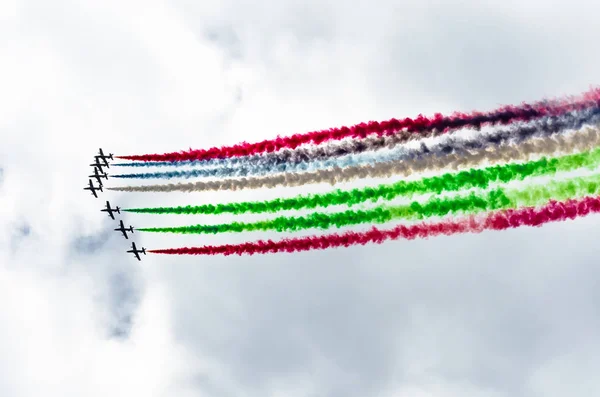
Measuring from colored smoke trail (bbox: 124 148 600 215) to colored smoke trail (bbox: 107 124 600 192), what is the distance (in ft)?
1.59

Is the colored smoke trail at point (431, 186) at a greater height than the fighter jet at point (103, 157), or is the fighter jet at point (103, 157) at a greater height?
the fighter jet at point (103, 157)

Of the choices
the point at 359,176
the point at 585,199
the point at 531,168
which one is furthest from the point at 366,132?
the point at 585,199

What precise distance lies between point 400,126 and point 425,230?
18.9 ft

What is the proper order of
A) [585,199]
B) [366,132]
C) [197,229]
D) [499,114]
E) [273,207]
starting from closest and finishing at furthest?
[585,199] < [499,114] < [366,132] < [273,207] < [197,229]

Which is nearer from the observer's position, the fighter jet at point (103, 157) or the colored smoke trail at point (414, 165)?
the colored smoke trail at point (414, 165)

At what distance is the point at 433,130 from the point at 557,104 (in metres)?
6.82

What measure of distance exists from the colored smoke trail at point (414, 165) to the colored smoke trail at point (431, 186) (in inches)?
19.1

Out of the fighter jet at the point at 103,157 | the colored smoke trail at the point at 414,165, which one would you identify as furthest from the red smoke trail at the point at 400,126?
the fighter jet at the point at 103,157

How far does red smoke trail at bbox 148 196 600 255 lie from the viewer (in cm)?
4284

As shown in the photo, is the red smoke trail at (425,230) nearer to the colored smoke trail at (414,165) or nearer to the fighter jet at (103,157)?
the colored smoke trail at (414,165)

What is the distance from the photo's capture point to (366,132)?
49.9 metres

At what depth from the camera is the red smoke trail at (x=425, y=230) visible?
42.8 meters

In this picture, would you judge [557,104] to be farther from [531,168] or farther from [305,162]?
[305,162]

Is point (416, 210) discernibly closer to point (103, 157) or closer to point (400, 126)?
point (400, 126)
